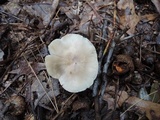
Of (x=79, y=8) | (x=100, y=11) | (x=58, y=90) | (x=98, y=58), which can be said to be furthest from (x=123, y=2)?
(x=58, y=90)

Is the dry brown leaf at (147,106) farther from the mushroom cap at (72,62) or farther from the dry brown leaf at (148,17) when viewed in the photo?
the dry brown leaf at (148,17)

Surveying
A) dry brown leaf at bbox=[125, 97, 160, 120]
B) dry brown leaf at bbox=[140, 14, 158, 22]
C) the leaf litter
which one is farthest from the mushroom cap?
dry brown leaf at bbox=[140, 14, 158, 22]

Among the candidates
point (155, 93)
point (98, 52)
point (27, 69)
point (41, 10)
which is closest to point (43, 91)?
point (27, 69)

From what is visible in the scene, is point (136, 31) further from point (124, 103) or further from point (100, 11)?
point (124, 103)

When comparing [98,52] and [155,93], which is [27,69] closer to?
[98,52]

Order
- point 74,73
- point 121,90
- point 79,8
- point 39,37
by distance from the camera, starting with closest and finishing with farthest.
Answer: point 74,73 < point 121,90 < point 39,37 < point 79,8

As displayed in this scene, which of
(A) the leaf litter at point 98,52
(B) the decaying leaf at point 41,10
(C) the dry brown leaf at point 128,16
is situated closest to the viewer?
(A) the leaf litter at point 98,52

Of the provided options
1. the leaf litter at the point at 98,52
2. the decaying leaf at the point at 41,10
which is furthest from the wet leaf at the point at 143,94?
the decaying leaf at the point at 41,10

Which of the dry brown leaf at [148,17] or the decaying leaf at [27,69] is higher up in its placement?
the dry brown leaf at [148,17]
